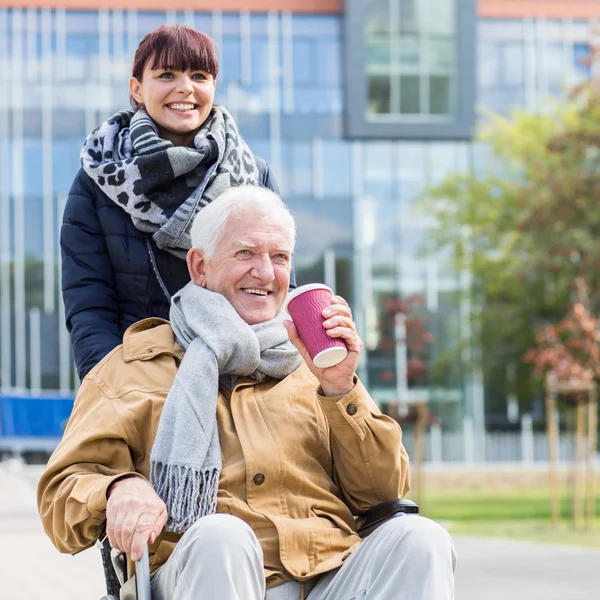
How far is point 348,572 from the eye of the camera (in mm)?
2895

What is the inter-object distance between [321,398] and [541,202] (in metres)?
18.7

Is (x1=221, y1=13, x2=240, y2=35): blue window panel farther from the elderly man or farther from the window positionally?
the elderly man

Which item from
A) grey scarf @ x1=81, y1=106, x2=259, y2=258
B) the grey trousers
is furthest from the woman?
the grey trousers

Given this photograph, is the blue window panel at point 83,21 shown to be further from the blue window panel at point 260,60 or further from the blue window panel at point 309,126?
the blue window panel at point 309,126

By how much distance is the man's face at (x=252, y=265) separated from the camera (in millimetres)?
3178

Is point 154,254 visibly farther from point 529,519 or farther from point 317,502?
point 529,519

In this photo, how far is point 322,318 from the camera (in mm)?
2807

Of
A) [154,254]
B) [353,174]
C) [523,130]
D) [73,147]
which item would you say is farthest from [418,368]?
[154,254]

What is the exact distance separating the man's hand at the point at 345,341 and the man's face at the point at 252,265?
0.26 m

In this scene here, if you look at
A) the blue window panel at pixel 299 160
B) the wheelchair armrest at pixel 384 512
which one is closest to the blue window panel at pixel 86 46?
the blue window panel at pixel 299 160

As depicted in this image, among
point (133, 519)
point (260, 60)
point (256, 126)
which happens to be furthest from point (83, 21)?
point (133, 519)

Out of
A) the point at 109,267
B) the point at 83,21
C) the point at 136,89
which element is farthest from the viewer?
the point at 83,21

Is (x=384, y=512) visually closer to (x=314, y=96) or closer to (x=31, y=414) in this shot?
(x=31, y=414)

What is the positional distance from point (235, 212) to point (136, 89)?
84 centimetres
